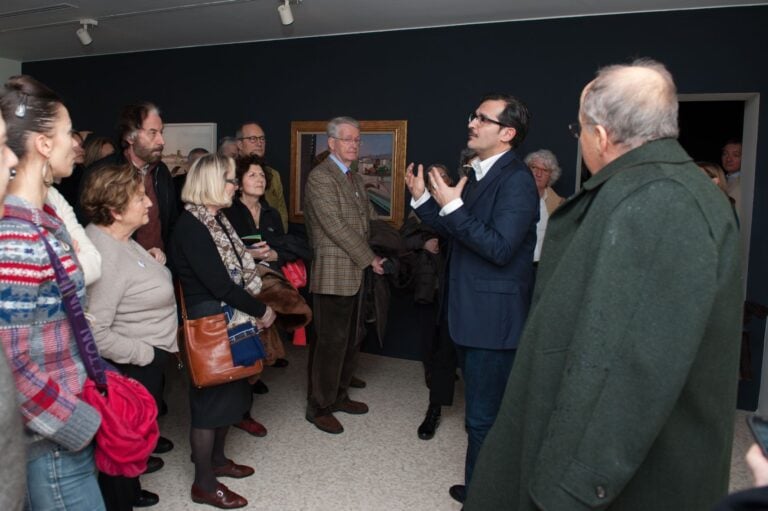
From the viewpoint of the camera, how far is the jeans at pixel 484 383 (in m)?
2.75

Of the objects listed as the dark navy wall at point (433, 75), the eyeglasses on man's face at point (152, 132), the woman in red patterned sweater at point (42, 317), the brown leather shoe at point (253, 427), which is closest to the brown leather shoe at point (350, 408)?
the brown leather shoe at point (253, 427)

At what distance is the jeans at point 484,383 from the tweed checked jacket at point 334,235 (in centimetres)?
136

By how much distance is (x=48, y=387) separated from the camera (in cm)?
154

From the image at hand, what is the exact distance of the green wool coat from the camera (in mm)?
1313

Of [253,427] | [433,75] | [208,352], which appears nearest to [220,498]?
[208,352]

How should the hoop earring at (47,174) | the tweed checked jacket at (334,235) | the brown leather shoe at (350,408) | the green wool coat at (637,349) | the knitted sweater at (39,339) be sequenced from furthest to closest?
the brown leather shoe at (350,408) → the tweed checked jacket at (334,235) → the hoop earring at (47,174) → the knitted sweater at (39,339) → the green wool coat at (637,349)

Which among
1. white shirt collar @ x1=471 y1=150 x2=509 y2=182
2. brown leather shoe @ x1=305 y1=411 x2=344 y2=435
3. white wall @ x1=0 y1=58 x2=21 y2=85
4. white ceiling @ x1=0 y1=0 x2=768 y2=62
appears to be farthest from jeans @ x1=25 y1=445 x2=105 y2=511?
white wall @ x1=0 y1=58 x2=21 y2=85

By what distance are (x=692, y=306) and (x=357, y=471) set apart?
264 centimetres

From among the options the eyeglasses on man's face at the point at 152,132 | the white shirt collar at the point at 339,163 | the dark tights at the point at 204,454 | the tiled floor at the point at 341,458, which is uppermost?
the eyeglasses on man's face at the point at 152,132

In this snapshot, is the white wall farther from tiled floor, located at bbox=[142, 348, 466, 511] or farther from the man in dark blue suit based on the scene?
the man in dark blue suit

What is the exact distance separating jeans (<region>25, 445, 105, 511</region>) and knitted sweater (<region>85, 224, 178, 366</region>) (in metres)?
0.73

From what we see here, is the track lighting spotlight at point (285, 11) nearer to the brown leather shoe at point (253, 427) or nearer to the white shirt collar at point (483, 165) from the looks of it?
the white shirt collar at point (483, 165)

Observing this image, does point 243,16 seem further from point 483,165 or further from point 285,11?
point 483,165

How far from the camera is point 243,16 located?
18.0 ft
